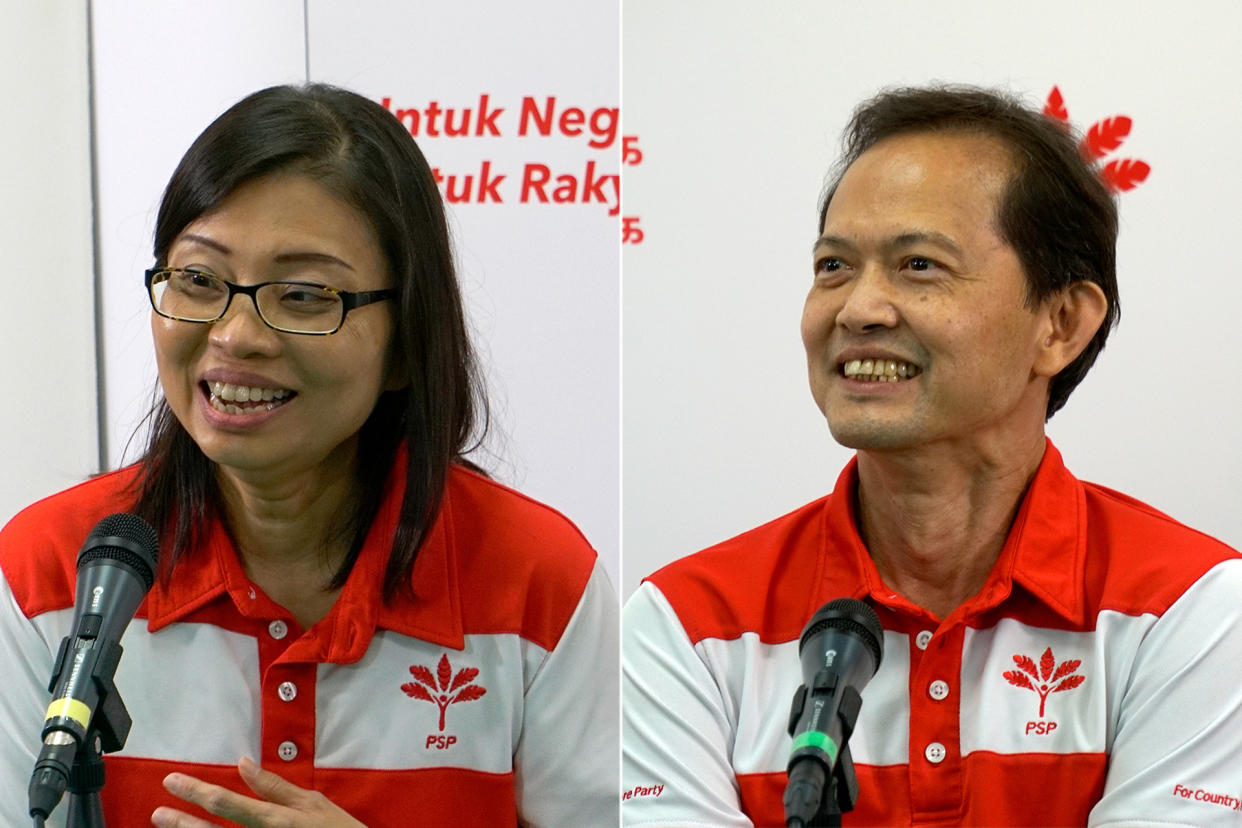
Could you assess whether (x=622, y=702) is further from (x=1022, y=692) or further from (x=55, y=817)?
(x=55, y=817)

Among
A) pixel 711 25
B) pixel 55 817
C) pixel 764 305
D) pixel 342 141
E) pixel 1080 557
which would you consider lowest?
pixel 55 817

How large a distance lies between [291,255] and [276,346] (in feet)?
0.26

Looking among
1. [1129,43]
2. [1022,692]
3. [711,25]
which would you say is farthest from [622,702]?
[1129,43]

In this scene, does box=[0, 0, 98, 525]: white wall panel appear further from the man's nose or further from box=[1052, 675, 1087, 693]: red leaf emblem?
box=[1052, 675, 1087, 693]: red leaf emblem

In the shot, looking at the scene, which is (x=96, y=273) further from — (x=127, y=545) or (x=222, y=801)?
(x=222, y=801)

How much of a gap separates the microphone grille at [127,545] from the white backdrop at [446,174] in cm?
12

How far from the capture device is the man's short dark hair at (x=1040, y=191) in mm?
1119

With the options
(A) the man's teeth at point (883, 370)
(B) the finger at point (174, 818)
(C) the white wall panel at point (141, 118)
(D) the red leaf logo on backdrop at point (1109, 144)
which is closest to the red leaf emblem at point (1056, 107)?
(D) the red leaf logo on backdrop at point (1109, 144)

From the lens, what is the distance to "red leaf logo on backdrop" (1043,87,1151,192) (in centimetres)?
116

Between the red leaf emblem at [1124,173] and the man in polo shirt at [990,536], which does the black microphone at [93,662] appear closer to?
the man in polo shirt at [990,536]

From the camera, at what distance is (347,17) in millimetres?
1336

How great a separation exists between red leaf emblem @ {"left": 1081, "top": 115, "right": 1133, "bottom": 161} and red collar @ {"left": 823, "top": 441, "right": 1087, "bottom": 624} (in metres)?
0.26

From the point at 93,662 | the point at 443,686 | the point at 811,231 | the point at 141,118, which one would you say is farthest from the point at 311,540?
the point at 811,231

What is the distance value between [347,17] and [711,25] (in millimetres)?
363
